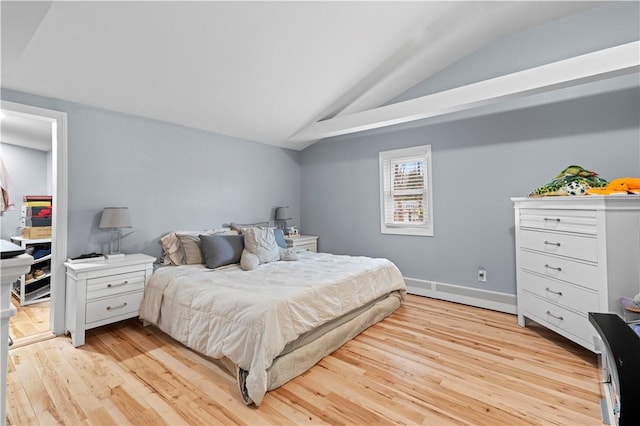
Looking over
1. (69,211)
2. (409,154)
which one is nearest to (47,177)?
(69,211)

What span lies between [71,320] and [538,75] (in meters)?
4.68

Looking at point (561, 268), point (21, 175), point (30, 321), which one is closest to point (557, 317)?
point (561, 268)

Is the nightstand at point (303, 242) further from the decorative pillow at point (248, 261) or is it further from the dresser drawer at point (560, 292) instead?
the dresser drawer at point (560, 292)

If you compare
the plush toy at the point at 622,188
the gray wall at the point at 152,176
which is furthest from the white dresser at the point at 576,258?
the gray wall at the point at 152,176

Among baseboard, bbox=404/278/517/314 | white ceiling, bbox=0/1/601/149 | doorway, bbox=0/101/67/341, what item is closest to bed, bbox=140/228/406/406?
doorway, bbox=0/101/67/341

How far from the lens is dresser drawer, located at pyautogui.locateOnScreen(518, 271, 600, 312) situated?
2.14 m

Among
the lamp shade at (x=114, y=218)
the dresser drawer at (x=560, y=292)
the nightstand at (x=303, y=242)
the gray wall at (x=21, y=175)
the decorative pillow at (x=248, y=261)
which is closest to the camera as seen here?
the dresser drawer at (x=560, y=292)

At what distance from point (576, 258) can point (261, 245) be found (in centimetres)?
283

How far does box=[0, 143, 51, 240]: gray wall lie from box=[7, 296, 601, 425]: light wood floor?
2.60 meters

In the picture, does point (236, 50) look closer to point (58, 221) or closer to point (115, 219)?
point (115, 219)

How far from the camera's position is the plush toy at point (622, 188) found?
2.11 metres

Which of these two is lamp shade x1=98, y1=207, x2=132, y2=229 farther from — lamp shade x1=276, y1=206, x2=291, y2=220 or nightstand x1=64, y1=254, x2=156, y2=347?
lamp shade x1=276, y1=206, x2=291, y2=220

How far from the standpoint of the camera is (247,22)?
2.38m

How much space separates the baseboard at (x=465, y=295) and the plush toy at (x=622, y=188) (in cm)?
151
